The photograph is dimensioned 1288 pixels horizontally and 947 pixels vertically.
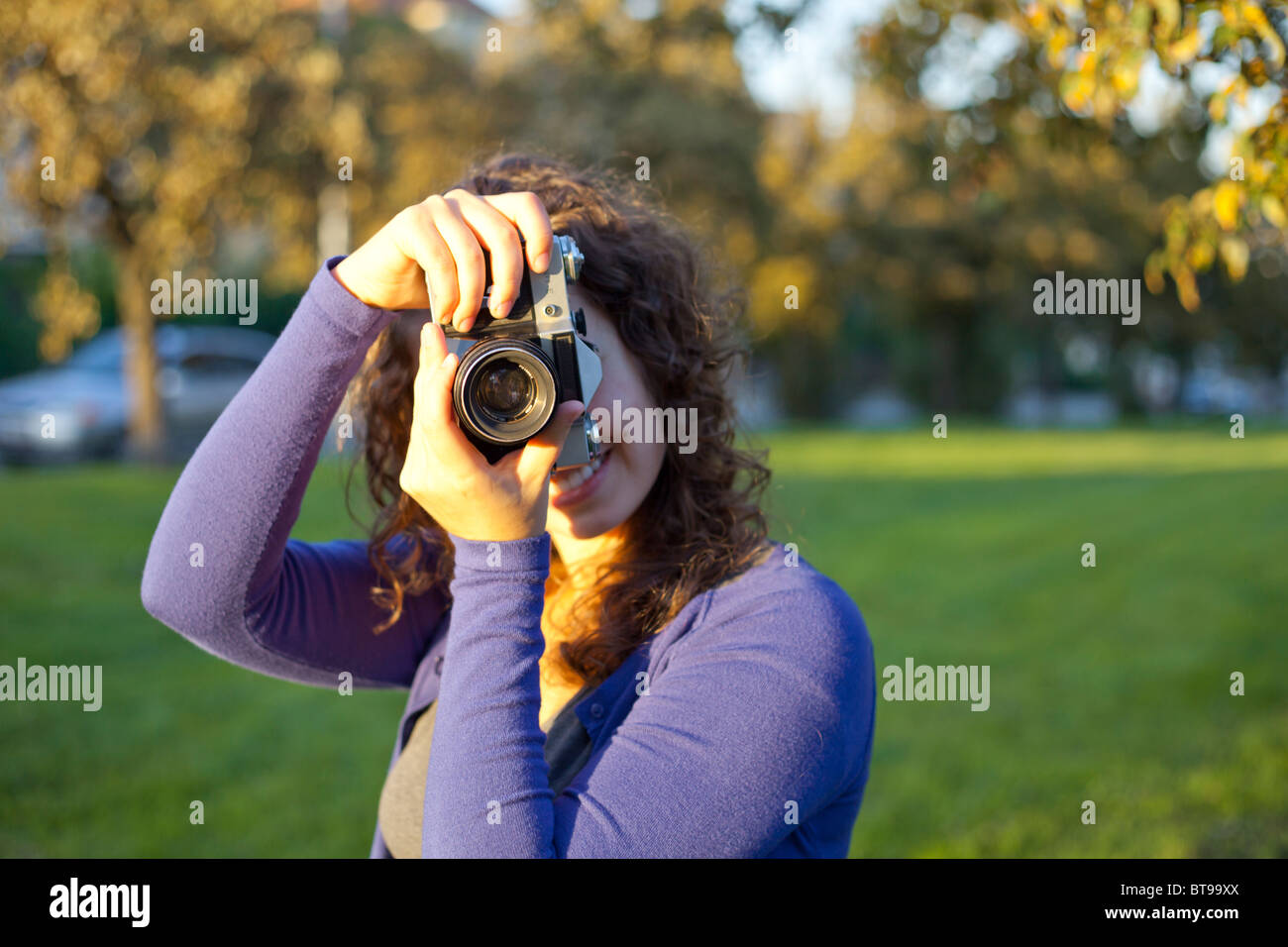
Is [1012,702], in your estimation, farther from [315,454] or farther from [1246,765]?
[315,454]

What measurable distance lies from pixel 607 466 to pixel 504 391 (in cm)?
27

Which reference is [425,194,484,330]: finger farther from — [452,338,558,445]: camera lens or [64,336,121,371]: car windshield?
[64,336,121,371]: car windshield

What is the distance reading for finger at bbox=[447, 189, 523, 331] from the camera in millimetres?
1329

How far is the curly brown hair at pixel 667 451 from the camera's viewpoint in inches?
59.6

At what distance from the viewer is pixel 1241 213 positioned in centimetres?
232

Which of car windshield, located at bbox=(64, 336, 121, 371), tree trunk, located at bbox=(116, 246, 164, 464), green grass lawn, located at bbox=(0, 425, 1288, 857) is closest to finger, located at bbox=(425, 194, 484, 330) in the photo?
green grass lawn, located at bbox=(0, 425, 1288, 857)

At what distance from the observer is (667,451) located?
1.65 m

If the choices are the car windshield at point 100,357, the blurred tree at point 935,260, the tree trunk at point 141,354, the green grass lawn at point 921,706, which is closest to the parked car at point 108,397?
the car windshield at point 100,357

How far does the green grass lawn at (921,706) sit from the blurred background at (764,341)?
0.03 meters

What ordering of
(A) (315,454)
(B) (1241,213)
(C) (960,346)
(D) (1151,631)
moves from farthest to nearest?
(C) (960,346)
(D) (1151,631)
(B) (1241,213)
(A) (315,454)

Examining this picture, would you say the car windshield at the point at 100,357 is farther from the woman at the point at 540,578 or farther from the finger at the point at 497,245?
the finger at the point at 497,245

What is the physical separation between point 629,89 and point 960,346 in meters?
17.7
